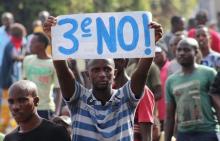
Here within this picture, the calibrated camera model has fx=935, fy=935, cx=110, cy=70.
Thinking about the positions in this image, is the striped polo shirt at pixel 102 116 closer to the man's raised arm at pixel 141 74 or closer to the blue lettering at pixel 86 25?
the man's raised arm at pixel 141 74

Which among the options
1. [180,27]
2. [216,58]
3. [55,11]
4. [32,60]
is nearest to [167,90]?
[216,58]

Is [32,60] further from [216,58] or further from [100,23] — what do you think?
[100,23]

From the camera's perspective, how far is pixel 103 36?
7.10 metres

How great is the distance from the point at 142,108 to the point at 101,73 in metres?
1.39

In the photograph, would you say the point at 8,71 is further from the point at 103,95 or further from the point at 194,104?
the point at 103,95

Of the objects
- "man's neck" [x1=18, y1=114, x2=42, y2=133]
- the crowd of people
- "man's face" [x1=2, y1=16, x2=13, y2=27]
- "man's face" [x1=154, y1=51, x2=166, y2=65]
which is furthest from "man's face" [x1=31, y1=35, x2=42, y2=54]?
"man's face" [x1=2, y1=16, x2=13, y2=27]

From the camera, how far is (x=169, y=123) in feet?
31.9

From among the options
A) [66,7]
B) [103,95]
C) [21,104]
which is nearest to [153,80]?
[103,95]

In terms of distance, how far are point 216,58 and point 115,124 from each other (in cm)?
480

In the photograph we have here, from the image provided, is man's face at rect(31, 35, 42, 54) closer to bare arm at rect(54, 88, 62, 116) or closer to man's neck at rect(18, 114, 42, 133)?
bare arm at rect(54, 88, 62, 116)

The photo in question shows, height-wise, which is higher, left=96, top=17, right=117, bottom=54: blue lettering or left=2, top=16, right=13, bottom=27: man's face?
left=2, top=16, right=13, bottom=27: man's face

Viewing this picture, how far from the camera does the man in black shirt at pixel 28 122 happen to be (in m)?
6.72

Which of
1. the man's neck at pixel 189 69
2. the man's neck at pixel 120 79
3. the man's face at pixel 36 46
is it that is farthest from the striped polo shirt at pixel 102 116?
the man's face at pixel 36 46

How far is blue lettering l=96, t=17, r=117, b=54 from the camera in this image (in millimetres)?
7074
